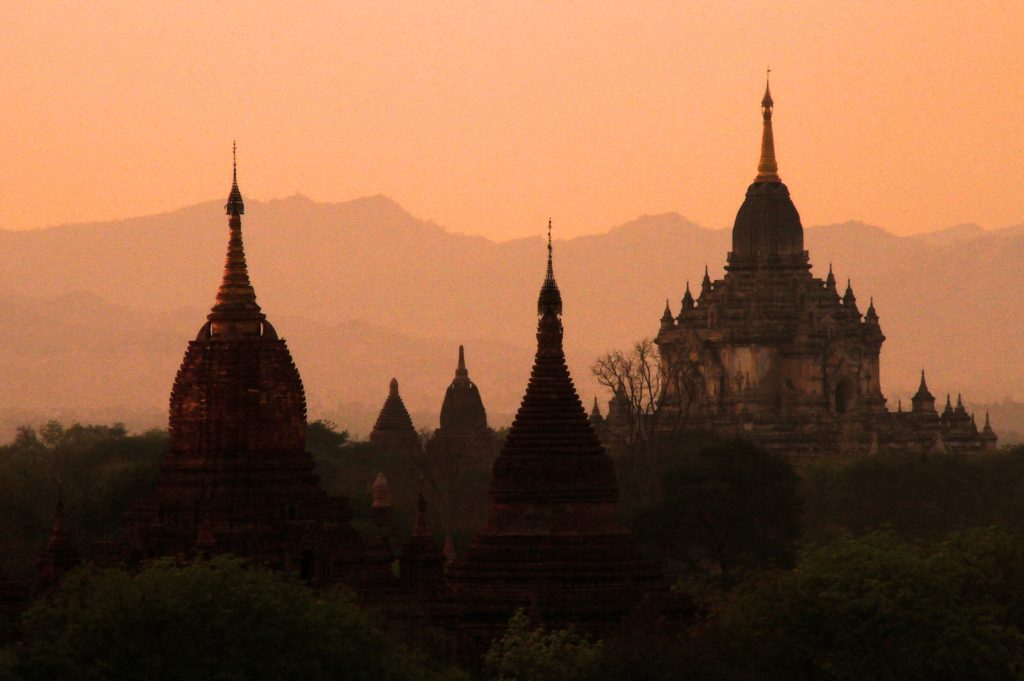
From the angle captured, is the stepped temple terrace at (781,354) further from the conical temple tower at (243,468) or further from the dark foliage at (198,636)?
the dark foliage at (198,636)

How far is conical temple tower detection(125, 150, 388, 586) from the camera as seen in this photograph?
5847 centimetres

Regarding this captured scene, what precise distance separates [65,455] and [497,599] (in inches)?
1772

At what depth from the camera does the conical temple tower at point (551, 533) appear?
54719 millimetres

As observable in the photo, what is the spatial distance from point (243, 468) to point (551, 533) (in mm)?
6656

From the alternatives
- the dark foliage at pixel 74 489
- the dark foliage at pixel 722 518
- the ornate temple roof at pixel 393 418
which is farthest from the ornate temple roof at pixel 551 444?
the ornate temple roof at pixel 393 418

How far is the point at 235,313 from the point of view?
61.4 m

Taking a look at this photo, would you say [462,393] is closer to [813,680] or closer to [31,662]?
[813,680]

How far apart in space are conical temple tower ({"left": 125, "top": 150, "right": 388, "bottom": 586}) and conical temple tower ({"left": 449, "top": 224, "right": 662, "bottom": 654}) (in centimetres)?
330

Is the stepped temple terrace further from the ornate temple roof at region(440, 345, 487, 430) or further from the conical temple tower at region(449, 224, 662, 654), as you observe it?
the conical temple tower at region(449, 224, 662, 654)

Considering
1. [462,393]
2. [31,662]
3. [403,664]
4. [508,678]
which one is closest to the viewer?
[31,662]

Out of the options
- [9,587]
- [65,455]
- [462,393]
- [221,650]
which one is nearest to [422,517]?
[9,587]

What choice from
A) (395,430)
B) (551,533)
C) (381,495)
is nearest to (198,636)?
(551,533)

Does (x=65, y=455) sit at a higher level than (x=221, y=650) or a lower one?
higher

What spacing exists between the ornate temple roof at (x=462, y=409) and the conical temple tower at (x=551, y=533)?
212 feet
